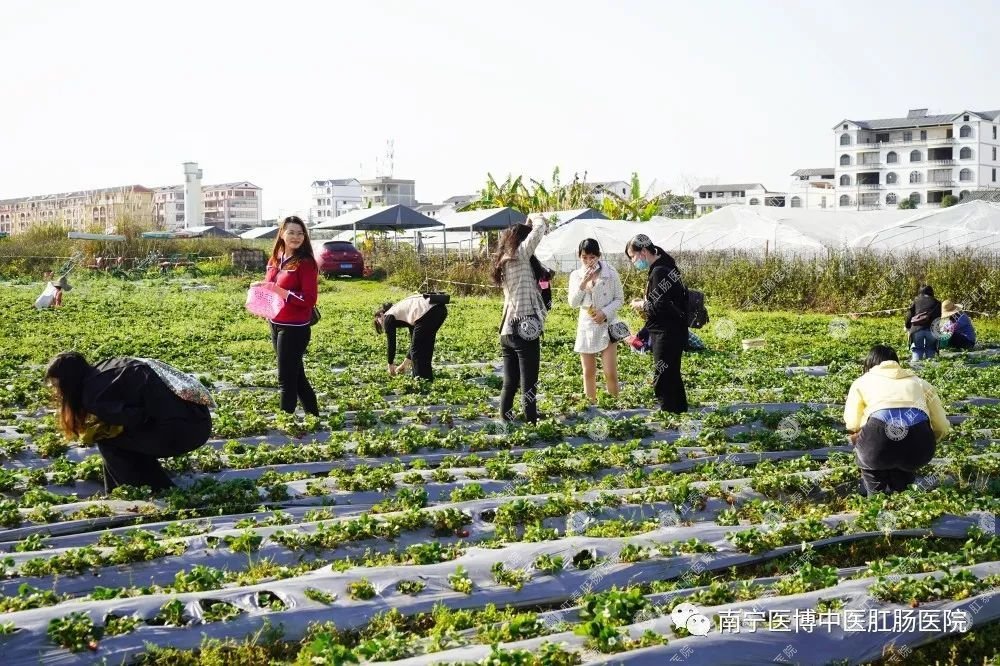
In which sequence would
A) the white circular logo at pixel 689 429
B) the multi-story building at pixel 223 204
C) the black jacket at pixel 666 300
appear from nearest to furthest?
the white circular logo at pixel 689 429 < the black jacket at pixel 666 300 < the multi-story building at pixel 223 204

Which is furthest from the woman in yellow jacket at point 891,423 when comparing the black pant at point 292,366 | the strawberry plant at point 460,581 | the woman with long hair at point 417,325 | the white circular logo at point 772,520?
the woman with long hair at point 417,325

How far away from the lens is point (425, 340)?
1154 cm

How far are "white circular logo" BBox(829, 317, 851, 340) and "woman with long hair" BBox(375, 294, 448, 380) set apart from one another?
8.29m

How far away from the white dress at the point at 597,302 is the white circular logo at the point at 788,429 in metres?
1.85

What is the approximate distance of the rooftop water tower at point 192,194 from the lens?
367 ft

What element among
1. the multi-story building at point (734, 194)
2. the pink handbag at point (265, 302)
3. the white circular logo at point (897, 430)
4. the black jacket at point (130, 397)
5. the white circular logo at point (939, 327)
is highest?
the multi-story building at point (734, 194)

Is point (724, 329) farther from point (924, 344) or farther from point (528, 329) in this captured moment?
point (528, 329)

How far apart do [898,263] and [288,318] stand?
1692cm

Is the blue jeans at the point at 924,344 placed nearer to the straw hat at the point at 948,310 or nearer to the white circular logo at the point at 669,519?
the straw hat at the point at 948,310

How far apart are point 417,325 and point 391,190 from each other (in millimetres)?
115749

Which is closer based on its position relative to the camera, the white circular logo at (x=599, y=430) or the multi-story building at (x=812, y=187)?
the white circular logo at (x=599, y=430)

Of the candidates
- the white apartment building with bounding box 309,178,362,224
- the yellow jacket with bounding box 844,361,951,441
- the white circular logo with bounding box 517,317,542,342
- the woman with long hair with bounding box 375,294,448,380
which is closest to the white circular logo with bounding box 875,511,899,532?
the yellow jacket with bounding box 844,361,951,441

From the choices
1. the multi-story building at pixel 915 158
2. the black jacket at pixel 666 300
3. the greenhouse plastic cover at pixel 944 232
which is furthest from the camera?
the multi-story building at pixel 915 158

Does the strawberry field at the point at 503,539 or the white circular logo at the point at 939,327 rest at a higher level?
the white circular logo at the point at 939,327
